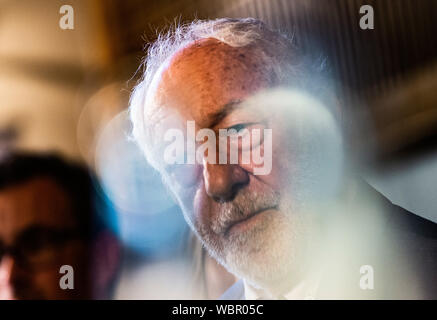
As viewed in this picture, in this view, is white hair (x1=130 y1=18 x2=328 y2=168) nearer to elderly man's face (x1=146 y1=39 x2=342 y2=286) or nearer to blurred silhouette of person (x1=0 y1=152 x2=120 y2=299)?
elderly man's face (x1=146 y1=39 x2=342 y2=286)

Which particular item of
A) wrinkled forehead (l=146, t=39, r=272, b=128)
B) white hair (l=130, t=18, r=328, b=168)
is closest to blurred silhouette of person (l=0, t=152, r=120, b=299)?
white hair (l=130, t=18, r=328, b=168)

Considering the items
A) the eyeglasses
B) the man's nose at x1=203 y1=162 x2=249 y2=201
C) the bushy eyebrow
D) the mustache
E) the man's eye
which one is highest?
the bushy eyebrow

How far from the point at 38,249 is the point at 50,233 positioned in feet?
0.17

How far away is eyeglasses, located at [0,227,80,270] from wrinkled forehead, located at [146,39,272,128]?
1.44 ft

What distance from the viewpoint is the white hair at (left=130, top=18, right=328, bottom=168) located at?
1.33 m

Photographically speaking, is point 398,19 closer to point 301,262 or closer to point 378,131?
point 378,131

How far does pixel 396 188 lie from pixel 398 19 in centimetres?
43

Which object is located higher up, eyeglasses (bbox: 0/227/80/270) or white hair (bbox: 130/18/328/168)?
white hair (bbox: 130/18/328/168)

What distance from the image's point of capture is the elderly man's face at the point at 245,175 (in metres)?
1.29

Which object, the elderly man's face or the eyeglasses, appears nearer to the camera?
the elderly man's face

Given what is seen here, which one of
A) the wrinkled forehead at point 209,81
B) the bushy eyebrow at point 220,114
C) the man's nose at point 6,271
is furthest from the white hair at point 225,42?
the man's nose at point 6,271

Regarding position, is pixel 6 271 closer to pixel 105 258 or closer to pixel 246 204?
pixel 105 258

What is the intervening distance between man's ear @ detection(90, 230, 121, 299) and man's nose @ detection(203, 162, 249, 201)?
13.2 inches

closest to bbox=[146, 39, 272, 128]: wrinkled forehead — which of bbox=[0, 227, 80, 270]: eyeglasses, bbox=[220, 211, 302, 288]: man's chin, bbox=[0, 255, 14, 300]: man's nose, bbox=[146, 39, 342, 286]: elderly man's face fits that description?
bbox=[146, 39, 342, 286]: elderly man's face
